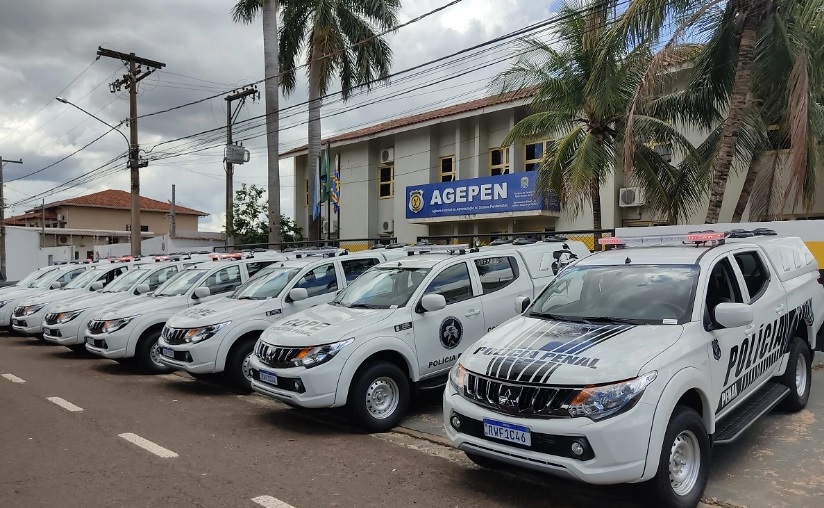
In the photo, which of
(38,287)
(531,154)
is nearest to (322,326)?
(38,287)

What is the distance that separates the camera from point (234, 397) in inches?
338

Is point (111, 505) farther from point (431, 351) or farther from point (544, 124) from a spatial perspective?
point (544, 124)

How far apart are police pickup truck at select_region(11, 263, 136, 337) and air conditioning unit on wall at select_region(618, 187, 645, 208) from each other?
493 inches

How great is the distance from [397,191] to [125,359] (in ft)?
51.0

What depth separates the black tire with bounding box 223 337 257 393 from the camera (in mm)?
8508

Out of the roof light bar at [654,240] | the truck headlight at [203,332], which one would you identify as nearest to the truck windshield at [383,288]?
the truck headlight at [203,332]

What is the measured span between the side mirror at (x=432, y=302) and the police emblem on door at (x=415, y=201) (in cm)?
1558

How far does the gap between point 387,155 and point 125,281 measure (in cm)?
1436

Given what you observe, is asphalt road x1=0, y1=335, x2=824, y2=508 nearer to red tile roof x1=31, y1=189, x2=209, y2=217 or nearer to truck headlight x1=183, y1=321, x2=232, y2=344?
truck headlight x1=183, y1=321, x2=232, y2=344

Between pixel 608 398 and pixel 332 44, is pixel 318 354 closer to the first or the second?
pixel 608 398

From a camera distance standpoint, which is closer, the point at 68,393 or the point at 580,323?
the point at 580,323

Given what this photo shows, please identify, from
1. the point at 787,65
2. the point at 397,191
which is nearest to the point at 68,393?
the point at 787,65

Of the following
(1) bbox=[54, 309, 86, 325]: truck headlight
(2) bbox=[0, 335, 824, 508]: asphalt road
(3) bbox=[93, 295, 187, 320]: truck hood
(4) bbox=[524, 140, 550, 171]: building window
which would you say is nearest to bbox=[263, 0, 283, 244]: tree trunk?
(4) bbox=[524, 140, 550, 171]: building window

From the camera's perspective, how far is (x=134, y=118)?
80.1ft
